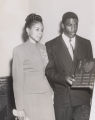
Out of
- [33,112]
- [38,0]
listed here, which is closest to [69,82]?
[33,112]

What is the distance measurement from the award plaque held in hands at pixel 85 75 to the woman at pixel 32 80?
227mm

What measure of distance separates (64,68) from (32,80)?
0.93 feet

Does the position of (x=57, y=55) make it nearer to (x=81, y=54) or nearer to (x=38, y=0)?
(x=81, y=54)

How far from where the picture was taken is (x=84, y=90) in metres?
2.94

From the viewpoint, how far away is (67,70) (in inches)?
114

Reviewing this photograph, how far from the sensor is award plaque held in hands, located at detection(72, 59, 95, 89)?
2.73 meters

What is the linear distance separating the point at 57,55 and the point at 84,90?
1.06 feet

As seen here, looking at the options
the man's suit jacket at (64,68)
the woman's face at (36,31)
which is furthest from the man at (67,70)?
the woman's face at (36,31)

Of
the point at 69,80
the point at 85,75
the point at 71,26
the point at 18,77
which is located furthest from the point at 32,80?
the point at 71,26

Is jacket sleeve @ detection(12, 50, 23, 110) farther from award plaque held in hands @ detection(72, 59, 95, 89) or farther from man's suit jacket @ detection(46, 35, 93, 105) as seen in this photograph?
award plaque held in hands @ detection(72, 59, 95, 89)

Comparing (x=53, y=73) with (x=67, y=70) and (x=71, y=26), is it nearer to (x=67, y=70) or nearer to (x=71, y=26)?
(x=67, y=70)

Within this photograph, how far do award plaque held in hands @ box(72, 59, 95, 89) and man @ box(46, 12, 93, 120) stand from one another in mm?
105

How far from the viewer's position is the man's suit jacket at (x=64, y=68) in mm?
2867

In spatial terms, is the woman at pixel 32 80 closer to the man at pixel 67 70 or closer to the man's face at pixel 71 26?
the man at pixel 67 70
